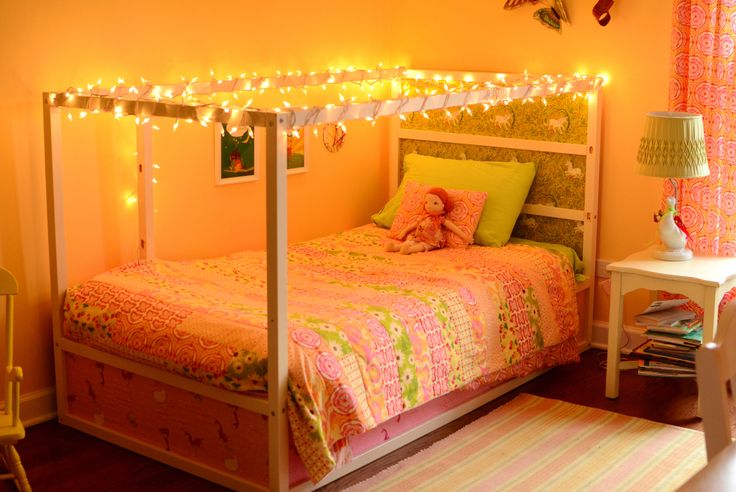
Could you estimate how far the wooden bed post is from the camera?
370 centimetres

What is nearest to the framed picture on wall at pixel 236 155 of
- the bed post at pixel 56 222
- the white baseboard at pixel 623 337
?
the bed post at pixel 56 222

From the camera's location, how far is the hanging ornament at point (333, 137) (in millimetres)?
4624

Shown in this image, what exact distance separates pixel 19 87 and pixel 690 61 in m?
2.52

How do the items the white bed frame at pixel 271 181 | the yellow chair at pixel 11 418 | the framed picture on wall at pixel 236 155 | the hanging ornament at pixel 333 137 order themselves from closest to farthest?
the yellow chair at pixel 11 418, the white bed frame at pixel 271 181, the framed picture on wall at pixel 236 155, the hanging ornament at pixel 333 137

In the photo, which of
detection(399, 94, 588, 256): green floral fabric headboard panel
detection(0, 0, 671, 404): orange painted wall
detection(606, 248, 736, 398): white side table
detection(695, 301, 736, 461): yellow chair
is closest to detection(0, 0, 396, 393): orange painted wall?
detection(0, 0, 671, 404): orange painted wall

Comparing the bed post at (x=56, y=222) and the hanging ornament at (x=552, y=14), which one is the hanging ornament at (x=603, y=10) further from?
the bed post at (x=56, y=222)

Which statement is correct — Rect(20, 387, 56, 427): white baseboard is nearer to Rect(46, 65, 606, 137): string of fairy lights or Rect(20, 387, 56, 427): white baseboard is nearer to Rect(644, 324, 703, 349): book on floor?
Rect(46, 65, 606, 137): string of fairy lights

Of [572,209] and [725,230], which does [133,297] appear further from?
[725,230]

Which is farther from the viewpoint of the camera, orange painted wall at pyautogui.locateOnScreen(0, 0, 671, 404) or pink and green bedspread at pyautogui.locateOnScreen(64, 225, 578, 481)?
orange painted wall at pyautogui.locateOnScreen(0, 0, 671, 404)

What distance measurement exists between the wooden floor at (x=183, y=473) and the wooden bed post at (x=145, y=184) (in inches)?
28.8

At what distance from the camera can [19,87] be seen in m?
3.40

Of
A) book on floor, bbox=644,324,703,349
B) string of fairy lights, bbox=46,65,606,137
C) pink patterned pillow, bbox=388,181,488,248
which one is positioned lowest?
book on floor, bbox=644,324,703,349

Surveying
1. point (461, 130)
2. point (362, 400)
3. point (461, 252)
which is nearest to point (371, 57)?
point (461, 130)

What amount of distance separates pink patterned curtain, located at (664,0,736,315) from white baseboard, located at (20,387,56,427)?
2519 mm
